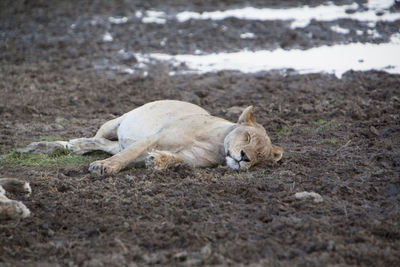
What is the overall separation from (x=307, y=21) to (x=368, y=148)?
28.2 feet

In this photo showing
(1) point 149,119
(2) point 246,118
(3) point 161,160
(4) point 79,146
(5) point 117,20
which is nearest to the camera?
(3) point 161,160

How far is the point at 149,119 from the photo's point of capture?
25.1 ft

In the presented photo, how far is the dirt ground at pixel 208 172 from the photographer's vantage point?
14.9 feet

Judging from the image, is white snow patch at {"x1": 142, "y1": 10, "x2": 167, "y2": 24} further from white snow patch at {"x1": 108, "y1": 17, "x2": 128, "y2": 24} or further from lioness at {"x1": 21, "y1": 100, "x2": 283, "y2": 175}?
lioness at {"x1": 21, "y1": 100, "x2": 283, "y2": 175}

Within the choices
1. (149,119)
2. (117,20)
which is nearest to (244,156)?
(149,119)

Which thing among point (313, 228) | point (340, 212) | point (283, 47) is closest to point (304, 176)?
point (340, 212)

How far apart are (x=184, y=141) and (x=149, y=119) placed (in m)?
0.79

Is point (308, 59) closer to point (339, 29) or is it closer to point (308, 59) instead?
point (308, 59)

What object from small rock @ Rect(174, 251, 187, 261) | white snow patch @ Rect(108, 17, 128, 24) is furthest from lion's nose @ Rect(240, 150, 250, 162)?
white snow patch @ Rect(108, 17, 128, 24)

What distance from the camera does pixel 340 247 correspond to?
14.6ft

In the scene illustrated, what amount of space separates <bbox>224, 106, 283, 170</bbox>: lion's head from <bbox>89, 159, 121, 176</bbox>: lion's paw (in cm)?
135

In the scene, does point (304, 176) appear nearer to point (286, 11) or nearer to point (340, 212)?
point (340, 212)

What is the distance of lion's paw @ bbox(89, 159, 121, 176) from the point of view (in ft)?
21.4

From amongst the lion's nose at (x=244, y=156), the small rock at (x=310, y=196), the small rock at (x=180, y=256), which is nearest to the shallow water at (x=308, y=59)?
the lion's nose at (x=244, y=156)
